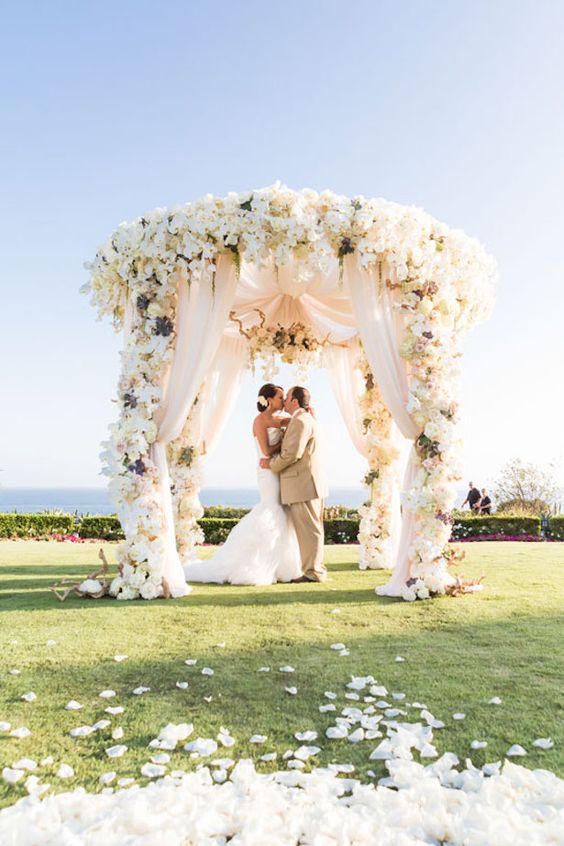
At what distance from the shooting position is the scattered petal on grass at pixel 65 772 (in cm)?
250

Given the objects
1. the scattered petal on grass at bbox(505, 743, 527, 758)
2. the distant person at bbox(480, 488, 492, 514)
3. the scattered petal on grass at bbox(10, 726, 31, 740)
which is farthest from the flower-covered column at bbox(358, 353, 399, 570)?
the distant person at bbox(480, 488, 492, 514)

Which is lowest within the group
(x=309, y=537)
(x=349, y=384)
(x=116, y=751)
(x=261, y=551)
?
(x=116, y=751)

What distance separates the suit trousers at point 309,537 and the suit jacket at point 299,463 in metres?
0.11

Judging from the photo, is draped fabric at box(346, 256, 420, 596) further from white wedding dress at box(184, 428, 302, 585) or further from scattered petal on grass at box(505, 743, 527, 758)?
scattered petal on grass at box(505, 743, 527, 758)

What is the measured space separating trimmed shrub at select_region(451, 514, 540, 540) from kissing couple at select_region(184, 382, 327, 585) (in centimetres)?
974

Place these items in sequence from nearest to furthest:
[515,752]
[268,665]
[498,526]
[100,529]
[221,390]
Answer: [515,752]
[268,665]
[221,390]
[100,529]
[498,526]

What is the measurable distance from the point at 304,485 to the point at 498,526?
10598 millimetres

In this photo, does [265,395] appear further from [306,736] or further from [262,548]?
[306,736]

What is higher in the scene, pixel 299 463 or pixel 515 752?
pixel 299 463

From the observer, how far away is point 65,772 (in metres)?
2.52

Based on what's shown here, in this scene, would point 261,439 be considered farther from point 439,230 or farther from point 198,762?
point 198,762

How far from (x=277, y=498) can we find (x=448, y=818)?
5797 mm

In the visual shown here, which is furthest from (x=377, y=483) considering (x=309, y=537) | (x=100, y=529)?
(x=100, y=529)

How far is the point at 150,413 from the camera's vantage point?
667cm
